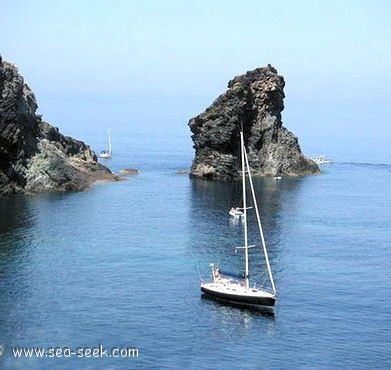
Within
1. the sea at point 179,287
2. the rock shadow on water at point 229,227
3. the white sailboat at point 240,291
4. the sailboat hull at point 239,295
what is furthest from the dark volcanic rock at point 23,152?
the sailboat hull at point 239,295

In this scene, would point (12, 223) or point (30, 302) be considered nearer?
point (30, 302)

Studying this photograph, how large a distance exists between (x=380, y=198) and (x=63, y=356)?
131m

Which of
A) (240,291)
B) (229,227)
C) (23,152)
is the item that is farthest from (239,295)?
(23,152)

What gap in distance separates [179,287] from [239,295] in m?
11.3

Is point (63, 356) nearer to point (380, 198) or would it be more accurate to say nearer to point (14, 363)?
point (14, 363)

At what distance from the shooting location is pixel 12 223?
141250 millimetres

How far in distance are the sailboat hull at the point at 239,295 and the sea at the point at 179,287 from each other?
112cm

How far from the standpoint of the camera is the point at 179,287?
10238cm

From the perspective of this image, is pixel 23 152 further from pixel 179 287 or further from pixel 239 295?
pixel 239 295

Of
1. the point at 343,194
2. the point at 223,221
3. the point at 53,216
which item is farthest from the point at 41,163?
the point at 343,194

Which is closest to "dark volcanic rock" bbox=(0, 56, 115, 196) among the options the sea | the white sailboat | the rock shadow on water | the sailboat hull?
the sea

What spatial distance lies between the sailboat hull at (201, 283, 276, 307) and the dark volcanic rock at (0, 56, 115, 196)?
280 feet

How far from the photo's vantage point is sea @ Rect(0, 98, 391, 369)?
79125 mm

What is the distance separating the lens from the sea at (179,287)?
79125mm
